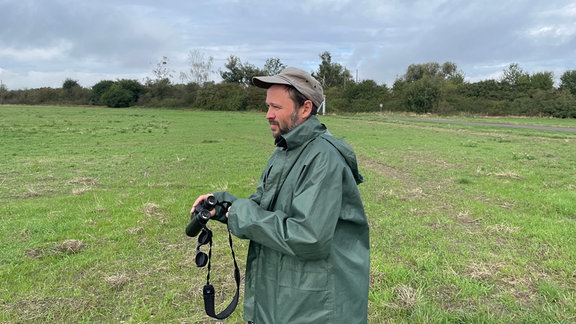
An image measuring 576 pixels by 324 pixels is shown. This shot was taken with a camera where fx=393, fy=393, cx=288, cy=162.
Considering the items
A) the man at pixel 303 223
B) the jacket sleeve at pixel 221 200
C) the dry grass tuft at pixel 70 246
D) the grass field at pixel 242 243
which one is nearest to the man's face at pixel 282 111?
→ the man at pixel 303 223

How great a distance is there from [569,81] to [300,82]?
78598 millimetres

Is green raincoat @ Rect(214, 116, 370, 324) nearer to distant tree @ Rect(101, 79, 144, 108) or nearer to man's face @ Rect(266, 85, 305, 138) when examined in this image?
man's face @ Rect(266, 85, 305, 138)

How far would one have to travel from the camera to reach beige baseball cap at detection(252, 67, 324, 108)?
2178mm

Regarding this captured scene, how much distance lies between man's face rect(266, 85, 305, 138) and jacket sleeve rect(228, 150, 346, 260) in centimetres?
31

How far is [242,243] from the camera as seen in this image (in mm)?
6168

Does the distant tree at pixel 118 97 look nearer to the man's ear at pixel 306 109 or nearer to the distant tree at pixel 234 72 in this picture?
the distant tree at pixel 234 72

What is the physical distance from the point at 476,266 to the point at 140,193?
7551 millimetres

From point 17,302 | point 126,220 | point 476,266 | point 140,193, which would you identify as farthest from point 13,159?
point 476,266

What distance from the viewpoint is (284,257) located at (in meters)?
2.14

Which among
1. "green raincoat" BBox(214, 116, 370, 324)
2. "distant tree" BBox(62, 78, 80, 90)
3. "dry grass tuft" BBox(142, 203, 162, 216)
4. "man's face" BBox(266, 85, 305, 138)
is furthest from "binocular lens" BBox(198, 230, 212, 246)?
"distant tree" BBox(62, 78, 80, 90)

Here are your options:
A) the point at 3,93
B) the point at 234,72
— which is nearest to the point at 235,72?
the point at 234,72

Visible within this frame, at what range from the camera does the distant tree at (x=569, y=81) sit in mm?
63031

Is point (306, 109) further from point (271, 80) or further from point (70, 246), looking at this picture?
point (70, 246)

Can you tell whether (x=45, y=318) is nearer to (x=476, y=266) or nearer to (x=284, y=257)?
(x=284, y=257)
